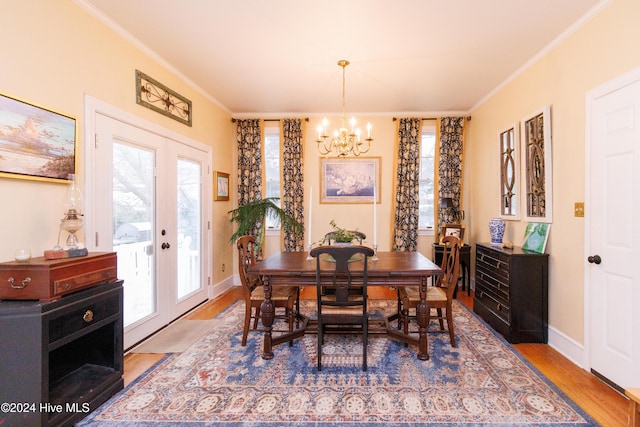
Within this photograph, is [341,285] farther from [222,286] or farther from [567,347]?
[222,286]

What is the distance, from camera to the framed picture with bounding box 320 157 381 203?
5.07 meters

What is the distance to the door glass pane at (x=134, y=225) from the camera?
109 inches

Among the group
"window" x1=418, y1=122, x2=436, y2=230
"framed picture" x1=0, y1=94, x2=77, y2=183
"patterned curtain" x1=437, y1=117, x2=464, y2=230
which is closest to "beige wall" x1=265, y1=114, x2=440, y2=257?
"window" x1=418, y1=122, x2=436, y2=230

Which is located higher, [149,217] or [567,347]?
[149,217]

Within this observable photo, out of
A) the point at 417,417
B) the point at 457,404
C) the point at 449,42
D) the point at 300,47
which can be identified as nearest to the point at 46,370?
the point at 417,417

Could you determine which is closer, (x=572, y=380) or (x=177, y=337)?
(x=572, y=380)

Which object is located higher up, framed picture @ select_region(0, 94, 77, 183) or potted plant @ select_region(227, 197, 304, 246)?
framed picture @ select_region(0, 94, 77, 183)

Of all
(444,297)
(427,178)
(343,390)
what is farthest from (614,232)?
(427,178)

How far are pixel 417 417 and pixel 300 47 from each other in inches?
126

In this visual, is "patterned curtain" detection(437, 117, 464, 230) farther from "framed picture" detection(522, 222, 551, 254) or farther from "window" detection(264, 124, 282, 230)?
"window" detection(264, 124, 282, 230)

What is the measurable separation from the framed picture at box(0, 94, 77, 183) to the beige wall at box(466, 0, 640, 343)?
4.02m

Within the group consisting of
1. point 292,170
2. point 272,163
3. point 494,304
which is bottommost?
point 494,304

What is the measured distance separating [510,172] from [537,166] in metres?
0.58

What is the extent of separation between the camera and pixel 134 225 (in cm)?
294
